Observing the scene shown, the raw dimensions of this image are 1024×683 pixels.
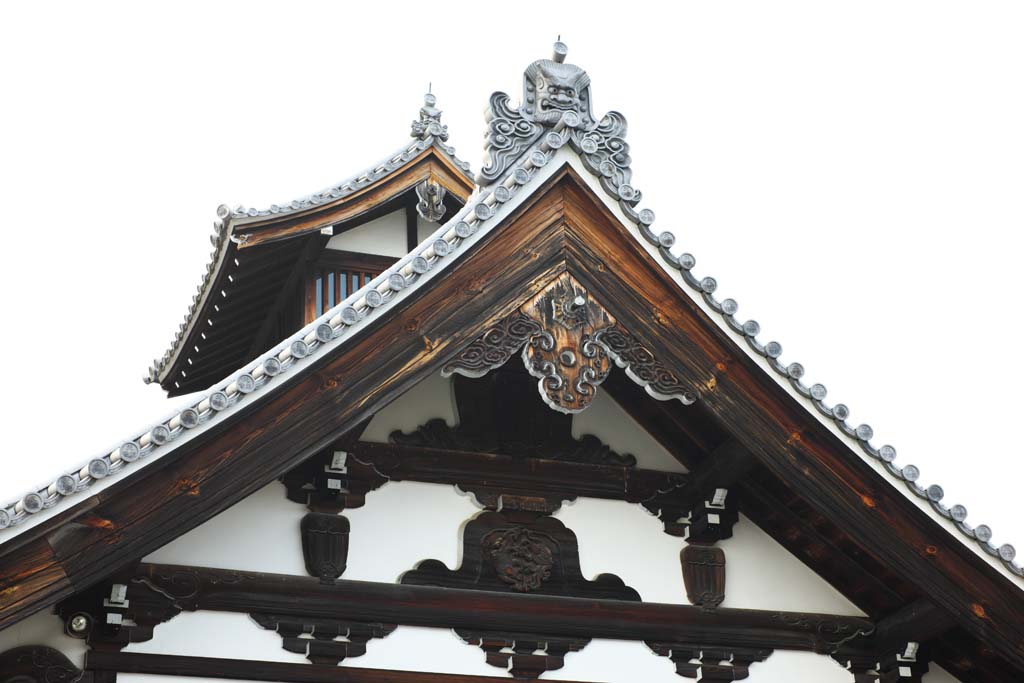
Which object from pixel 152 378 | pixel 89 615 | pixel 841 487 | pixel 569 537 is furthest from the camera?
pixel 152 378

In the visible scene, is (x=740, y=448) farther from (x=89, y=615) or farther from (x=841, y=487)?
(x=89, y=615)

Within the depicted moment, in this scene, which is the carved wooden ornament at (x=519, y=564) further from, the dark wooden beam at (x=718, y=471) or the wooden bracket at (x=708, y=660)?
the dark wooden beam at (x=718, y=471)

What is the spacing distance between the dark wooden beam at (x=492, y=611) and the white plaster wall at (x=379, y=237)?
598 cm

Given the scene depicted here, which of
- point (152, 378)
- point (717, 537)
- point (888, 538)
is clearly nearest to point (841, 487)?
point (888, 538)

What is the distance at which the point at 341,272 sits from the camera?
14.4 metres

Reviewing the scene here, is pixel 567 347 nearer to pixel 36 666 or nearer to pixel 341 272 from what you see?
pixel 36 666

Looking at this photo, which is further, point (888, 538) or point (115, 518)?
point (888, 538)

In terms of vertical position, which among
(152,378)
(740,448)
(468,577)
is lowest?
(468,577)

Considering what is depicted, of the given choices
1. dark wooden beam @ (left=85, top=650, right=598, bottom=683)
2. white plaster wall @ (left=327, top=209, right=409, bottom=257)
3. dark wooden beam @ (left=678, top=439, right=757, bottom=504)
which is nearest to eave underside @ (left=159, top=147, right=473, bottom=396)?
white plaster wall @ (left=327, top=209, right=409, bottom=257)

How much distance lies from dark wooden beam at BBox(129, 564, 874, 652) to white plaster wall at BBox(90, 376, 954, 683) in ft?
0.28

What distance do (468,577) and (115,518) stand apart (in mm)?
2644

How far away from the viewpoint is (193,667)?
8492 millimetres

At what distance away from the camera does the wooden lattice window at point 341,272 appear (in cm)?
1432

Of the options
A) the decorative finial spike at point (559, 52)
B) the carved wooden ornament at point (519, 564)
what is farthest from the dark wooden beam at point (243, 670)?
the decorative finial spike at point (559, 52)
